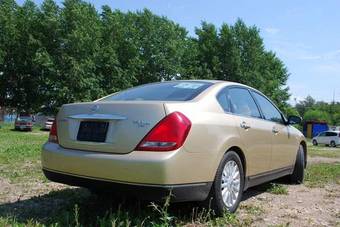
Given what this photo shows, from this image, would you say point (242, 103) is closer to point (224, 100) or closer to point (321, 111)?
point (224, 100)

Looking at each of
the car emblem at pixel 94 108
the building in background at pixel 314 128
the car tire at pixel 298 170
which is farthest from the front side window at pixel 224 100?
the building in background at pixel 314 128

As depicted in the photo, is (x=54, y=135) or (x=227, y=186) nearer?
(x=227, y=186)

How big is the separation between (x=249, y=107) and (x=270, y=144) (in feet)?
1.97

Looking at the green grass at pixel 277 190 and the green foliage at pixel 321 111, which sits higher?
the green foliage at pixel 321 111

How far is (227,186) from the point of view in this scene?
17.0 ft

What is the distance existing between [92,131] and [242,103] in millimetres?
2008

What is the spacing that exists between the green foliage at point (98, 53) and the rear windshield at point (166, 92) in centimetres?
4380

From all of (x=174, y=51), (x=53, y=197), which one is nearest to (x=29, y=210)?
(x=53, y=197)

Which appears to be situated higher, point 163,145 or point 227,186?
point 163,145

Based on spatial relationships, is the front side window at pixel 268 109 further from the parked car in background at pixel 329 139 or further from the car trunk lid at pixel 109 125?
the parked car in background at pixel 329 139

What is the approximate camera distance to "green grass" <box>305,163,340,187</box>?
26.4 feet

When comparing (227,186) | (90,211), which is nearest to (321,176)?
(227,186)

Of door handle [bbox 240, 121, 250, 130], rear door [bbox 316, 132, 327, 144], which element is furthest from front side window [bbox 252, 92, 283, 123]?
rear door [bbox 316, 132, 327, 144]

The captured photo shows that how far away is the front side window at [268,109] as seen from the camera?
21.7 feet
